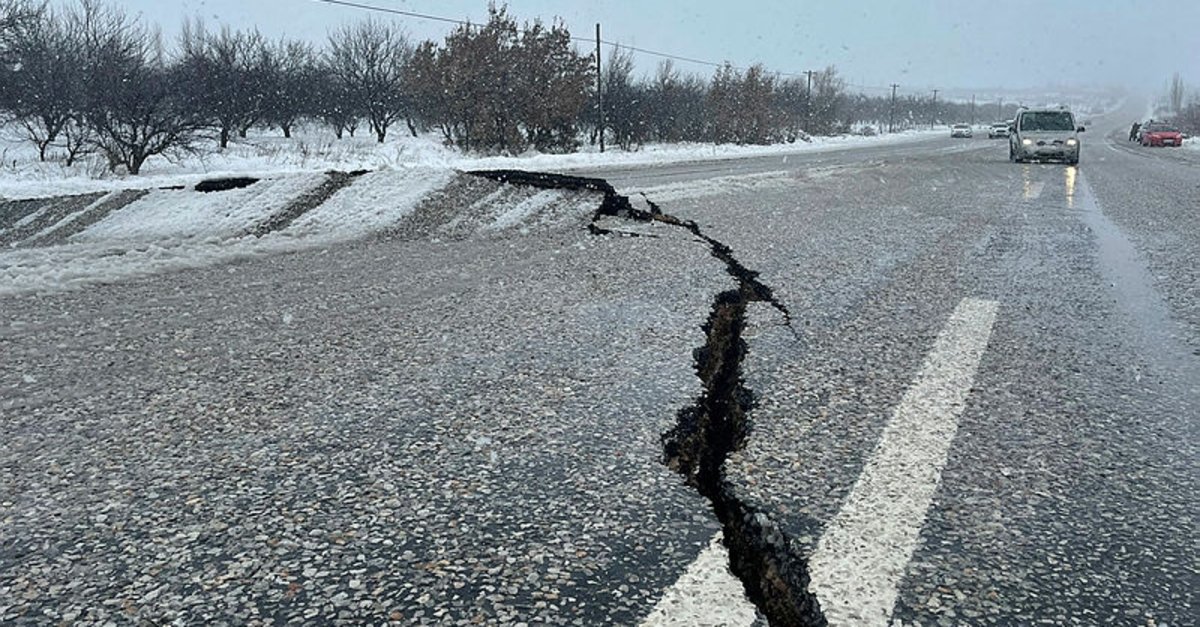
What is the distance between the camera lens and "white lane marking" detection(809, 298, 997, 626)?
5.53 ft

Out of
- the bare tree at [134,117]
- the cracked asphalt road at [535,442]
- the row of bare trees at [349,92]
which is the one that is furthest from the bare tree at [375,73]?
the cracked asphalt road at [535,442]

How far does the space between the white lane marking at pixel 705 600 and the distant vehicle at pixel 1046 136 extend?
67.5 feet

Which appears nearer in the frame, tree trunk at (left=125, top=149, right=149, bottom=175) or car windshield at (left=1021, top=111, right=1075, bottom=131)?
tree trunk at (left=125, top=149, right=149, bottom=175)

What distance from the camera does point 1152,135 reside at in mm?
40906

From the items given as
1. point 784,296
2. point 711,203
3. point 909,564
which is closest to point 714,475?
point 909,564

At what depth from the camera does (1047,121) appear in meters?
19.9

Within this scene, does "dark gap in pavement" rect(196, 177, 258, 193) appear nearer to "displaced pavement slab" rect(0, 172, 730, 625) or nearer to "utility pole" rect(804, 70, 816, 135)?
"displaced pavement slab" rect(0, 172, 730, 625)

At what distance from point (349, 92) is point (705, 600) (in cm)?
4396

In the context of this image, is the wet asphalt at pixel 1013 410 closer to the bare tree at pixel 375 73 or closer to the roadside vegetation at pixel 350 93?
the roadside vegetation at pixel 350 93

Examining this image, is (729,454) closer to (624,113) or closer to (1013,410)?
(1013,410)

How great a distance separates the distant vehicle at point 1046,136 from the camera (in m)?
19.0

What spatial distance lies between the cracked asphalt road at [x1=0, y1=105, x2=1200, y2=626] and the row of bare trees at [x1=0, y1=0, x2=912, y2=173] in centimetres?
1474

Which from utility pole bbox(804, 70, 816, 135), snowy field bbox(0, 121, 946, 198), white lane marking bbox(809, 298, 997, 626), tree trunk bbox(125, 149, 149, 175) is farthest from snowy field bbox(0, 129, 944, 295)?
utility pole bbox(804, 70, 816, 135)

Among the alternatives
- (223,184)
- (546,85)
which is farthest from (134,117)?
(546,85)
